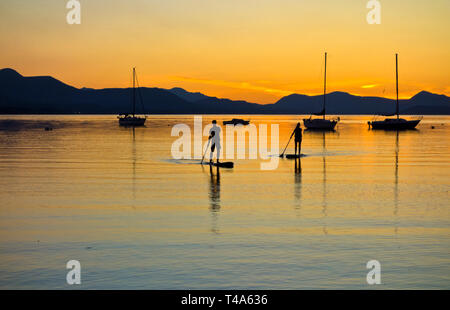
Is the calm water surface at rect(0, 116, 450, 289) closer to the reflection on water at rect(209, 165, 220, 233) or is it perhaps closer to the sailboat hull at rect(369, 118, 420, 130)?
the reflection on water at rect(209, 165, 220, 233)

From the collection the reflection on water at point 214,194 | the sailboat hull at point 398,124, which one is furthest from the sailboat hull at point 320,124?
the reflection on water at point 214,194

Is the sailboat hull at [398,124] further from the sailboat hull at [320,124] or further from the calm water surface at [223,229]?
the calm water surface at [223,229]

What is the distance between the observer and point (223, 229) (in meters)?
12.6

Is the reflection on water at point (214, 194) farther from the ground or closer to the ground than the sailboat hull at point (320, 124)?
closer to the ground

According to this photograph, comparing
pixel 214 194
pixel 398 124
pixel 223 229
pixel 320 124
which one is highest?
pixel 320 124

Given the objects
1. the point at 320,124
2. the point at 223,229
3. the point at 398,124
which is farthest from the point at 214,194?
the point at 398,124

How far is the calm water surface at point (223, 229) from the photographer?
30.1ft

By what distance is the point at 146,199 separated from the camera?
17234 mm

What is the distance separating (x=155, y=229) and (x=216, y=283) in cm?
428

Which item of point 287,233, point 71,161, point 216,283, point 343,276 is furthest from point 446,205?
point 71,161

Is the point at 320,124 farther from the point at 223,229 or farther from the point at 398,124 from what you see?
the point at 223,229

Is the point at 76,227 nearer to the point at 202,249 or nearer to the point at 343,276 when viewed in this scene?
the point at 202,249

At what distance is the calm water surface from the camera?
9.16 m

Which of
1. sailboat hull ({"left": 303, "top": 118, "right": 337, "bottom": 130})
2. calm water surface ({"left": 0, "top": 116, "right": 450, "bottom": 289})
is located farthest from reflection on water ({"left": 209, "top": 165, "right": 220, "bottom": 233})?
sailboat hull ({"left": 303, "top": 118, "right": 337, "bottom": 130})
